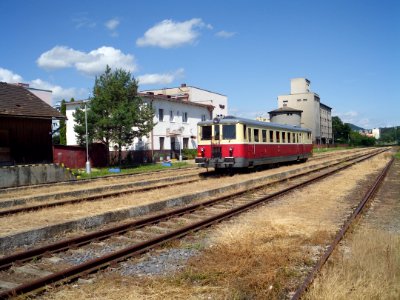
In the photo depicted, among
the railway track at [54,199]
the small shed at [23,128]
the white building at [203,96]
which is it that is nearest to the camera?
the railway track at [54,199]

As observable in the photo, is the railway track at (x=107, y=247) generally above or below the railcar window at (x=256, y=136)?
below

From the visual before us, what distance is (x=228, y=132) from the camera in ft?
66.1

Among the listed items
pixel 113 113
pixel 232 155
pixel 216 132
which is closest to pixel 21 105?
pixel 113 113

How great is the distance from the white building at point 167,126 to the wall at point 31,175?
573 inches

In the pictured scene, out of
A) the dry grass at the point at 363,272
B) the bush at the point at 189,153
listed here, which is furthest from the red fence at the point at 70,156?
the dry grass at the point at 363,272

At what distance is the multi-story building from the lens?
95.0 m

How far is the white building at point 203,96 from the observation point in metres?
53.0

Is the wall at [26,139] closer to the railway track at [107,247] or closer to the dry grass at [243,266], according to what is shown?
the railway track at [107,247]

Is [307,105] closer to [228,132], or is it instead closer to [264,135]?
[264,135]

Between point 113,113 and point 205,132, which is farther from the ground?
point 113,113

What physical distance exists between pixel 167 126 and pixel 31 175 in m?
20.7

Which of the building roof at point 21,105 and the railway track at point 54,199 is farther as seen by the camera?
the building roof at point 21,105

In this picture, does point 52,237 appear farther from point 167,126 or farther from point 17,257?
point 167,126

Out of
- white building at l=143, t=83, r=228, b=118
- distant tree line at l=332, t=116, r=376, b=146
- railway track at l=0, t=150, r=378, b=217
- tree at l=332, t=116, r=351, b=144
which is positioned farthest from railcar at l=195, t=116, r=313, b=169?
tree at l=332, t=116, r=351, b=144
